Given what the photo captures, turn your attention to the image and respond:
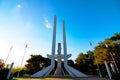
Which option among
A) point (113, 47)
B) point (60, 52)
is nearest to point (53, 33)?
point (60, 52)

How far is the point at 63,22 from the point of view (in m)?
32.3

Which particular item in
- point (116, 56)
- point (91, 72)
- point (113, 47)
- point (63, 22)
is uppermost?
point (63, 22)

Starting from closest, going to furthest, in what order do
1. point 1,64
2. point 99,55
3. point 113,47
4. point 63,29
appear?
point 1,64, point 113,47, point 99,55, point 63,29

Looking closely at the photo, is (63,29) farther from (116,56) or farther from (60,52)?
(116,56)

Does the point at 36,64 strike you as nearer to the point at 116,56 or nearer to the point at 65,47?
the point at 65,47

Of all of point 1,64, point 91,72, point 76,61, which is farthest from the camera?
point 76,61

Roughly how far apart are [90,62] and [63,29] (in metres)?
17.5

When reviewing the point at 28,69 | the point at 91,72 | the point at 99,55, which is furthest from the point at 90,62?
the point at 28,69

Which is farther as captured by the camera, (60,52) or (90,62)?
(90,62)

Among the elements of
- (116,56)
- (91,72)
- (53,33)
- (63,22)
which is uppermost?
Answer: (63,22)

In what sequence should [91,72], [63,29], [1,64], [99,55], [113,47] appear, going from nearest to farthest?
[1,64] → [113,47] → [99,55] → [63,29] → [91,72]

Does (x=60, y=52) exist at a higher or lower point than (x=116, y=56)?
higher

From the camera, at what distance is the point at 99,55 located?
28.5 metres

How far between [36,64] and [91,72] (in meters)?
20.6
